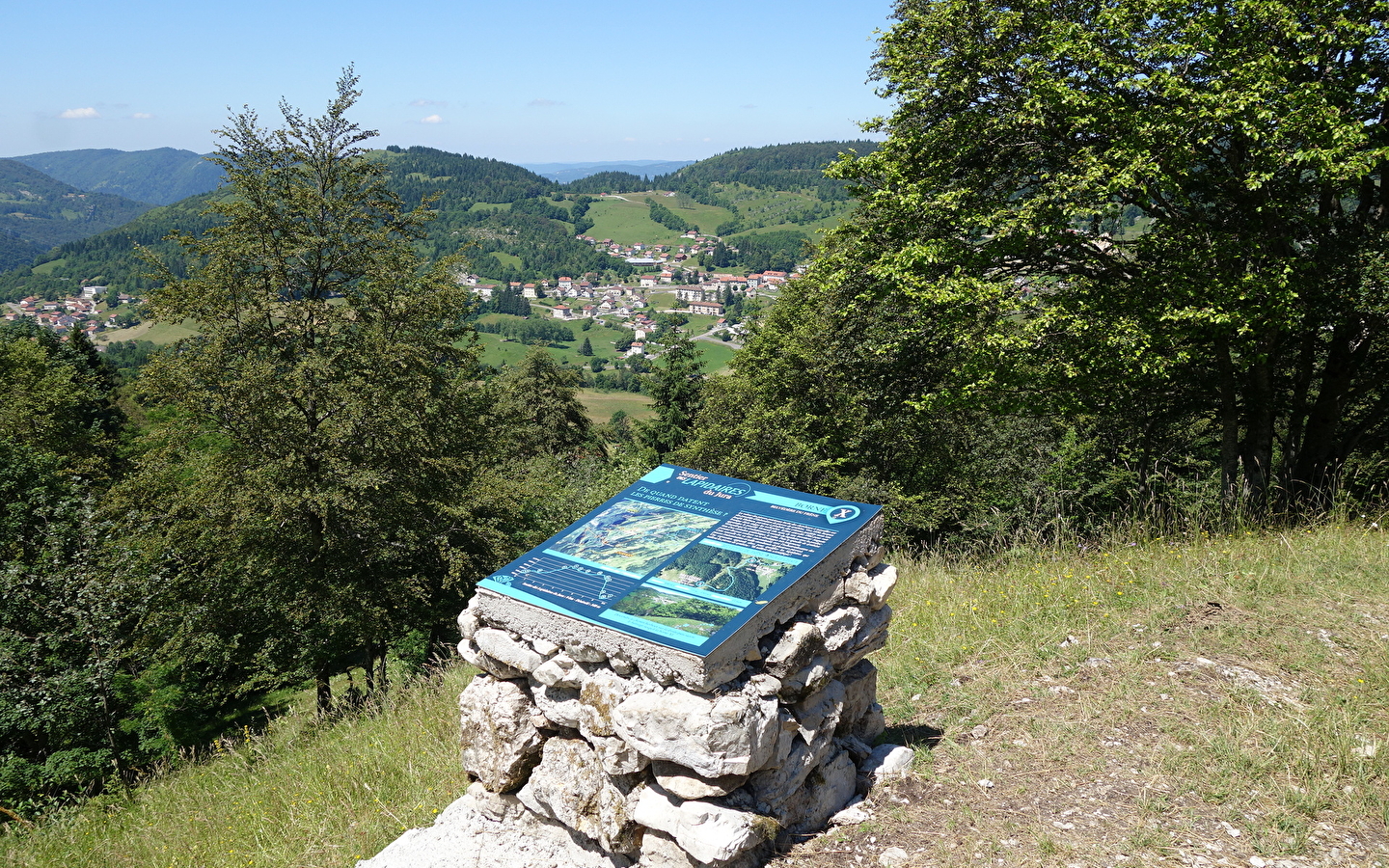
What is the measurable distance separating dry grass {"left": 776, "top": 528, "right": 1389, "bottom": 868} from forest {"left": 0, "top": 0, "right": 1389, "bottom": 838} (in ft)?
5.47

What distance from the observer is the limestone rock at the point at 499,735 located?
14.7 ft

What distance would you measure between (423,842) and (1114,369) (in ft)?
31.6

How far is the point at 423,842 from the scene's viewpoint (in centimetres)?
460

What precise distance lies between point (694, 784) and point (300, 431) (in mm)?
11255

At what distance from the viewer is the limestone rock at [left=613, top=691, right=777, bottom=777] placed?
3.63 meters

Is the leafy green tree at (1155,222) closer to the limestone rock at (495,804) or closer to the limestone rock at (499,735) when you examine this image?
the limestone rock at (499,735)

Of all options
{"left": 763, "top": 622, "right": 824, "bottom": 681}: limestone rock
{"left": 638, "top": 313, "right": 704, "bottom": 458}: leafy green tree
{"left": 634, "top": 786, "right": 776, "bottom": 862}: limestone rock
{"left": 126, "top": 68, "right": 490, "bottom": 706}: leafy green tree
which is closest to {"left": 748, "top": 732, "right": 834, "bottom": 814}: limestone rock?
{"left": 634, "top": 786, "right": 776, "bottom": 862}: limestone rock

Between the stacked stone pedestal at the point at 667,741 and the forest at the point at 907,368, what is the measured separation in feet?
16.5

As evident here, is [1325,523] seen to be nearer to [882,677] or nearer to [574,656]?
[882,677]

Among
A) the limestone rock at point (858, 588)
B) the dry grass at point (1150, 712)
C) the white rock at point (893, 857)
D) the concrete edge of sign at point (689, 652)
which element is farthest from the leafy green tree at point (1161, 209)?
the white rock at point (893, 857)

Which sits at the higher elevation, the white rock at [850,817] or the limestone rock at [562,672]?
the limestone rock at [562,672]

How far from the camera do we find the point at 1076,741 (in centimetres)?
480

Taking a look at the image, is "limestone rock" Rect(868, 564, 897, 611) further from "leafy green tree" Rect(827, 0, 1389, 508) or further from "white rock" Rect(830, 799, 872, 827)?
"leafy green tree" Rect(827, 0, 1389, 508)

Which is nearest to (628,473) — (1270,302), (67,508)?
(67,508)
